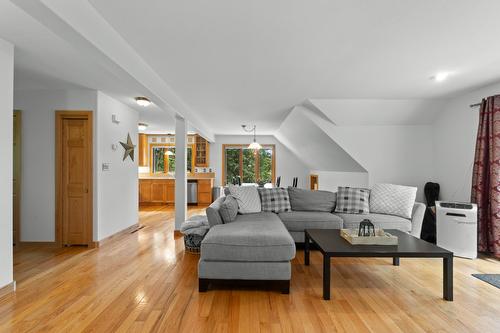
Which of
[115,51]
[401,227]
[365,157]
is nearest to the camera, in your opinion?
[115,51]

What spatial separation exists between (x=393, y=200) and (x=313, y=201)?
117cm

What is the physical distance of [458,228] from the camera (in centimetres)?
393

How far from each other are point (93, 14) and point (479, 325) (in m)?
3.73

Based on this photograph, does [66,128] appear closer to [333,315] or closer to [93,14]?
[93,14]

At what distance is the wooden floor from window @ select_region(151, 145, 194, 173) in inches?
252

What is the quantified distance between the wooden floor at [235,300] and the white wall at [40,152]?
2.48 ft

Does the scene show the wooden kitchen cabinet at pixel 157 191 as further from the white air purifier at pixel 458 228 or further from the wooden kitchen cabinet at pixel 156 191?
the white air purifier at pixel 458 228

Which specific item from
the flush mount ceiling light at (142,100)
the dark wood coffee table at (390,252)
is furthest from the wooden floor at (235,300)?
the flush mount ceiling light at (142,100)

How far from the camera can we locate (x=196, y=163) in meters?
9.97

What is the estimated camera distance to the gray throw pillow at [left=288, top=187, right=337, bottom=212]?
15.1ft

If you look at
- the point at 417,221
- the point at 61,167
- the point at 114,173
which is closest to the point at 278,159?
the point at 114,173

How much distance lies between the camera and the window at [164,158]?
33.1 feet

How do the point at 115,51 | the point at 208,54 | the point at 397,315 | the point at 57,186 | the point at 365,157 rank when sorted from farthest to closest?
1. the point at 365,157
2. the point at 57,186
3. the point at 208,54
4. the point at 115,51
5. the point at 397,315

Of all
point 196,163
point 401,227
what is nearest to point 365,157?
point 401,227
